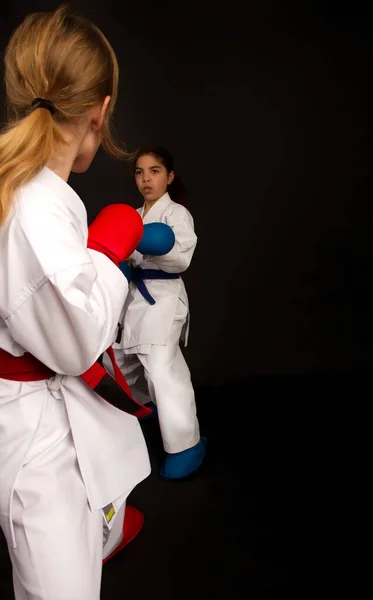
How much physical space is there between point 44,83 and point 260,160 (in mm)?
2327

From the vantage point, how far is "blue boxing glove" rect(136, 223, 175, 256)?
2176mm

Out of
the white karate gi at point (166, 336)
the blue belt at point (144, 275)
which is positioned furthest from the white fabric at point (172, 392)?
the blue belt at point (144, 275)

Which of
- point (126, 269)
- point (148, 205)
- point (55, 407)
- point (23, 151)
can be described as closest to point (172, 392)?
point (126, 269)

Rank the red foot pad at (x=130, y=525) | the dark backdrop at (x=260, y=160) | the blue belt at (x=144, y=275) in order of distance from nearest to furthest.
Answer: the red foot pad at (x=130, y=525) < the blue belt at (x=144, y=275) < the dark backdrop at (x=260, y=160)

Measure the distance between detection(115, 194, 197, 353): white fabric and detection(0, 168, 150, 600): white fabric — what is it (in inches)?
38.8

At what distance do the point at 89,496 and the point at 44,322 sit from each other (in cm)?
44

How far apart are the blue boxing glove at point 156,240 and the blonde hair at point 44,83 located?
3.24 ft

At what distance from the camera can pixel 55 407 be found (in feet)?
4.23

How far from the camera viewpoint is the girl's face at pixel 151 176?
2506 mm

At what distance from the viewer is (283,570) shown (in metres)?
1.77

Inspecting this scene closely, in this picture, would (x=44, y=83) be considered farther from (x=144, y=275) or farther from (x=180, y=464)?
(x=180, y=464)

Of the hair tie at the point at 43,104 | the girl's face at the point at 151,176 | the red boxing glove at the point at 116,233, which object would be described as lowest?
the red boxing glove at the point at 116,233

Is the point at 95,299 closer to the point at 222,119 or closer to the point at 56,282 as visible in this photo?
the point at 56,282

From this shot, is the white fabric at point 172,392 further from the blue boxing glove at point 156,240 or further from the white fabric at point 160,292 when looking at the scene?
the blue boxing glove at point 156,240
